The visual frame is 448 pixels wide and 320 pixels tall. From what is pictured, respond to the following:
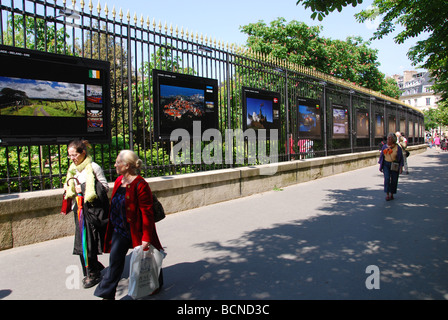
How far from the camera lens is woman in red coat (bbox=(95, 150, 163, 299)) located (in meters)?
3.25

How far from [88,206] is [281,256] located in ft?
7.90

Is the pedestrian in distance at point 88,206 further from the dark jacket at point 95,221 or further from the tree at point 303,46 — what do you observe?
the tree at point 303,46

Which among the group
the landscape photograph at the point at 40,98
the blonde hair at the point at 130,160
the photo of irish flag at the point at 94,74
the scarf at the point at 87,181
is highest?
the photo of irish flag at the point at 94,74

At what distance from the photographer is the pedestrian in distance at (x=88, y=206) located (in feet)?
11.8

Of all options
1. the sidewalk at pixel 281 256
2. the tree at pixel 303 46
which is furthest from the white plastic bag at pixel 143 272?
the tree at pixel 303 46

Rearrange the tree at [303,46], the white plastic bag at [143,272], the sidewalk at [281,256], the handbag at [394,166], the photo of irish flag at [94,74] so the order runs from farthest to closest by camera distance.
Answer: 1. the tree at [303,46]
2. the handbag at [394,166]
3. the photo of irish flag at [94,74]
4. the sidewalk at [281,256]
5. the white plastic bag at [143,272]

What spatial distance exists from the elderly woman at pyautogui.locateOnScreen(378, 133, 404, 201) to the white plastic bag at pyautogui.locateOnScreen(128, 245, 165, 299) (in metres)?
6.87

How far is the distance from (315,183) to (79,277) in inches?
368

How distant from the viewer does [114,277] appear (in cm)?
329

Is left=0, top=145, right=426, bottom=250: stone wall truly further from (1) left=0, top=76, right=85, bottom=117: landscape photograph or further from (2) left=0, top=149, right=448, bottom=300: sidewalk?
(1) left=0, top=76, right=85, bottom=117: landscape photograph

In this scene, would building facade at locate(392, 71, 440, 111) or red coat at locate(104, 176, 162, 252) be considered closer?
red coat at locate(104, 176, 162, 252)

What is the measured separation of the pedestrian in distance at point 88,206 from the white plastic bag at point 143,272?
0.60 metres

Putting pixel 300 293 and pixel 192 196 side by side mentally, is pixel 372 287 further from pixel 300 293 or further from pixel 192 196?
pixel 192 196

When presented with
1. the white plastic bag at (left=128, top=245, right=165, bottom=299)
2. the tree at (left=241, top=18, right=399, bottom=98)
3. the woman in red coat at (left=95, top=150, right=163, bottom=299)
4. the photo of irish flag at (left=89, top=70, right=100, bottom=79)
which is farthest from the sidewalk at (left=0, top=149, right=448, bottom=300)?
the tree at (left=241, top=18, right=399, bottom=98)
